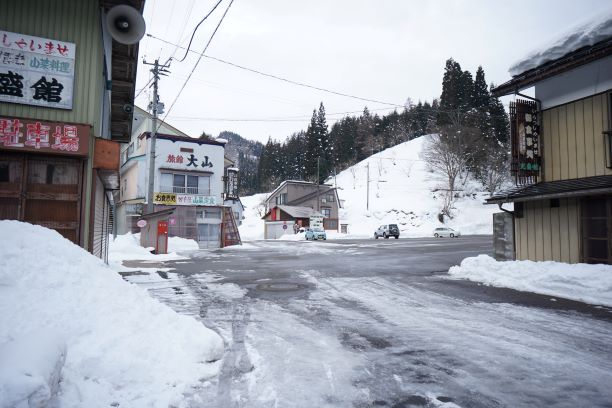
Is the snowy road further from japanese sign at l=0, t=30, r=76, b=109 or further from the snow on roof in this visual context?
the snow on roof

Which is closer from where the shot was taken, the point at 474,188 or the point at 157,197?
the point at 157,197

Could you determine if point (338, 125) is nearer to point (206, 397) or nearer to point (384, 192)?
point (384, 192)

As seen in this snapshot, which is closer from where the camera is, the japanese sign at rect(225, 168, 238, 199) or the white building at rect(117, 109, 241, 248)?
the white building at rect(117, 109, 241, 248)

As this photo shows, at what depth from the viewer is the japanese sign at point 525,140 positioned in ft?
37.4

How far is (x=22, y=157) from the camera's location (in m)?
7.16

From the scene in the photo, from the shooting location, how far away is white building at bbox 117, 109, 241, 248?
98.0 feet

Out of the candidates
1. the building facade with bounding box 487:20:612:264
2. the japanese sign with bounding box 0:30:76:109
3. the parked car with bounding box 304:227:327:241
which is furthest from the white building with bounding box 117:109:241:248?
the building facade with bounding box 487:20:612:264

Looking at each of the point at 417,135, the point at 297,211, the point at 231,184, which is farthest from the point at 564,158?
the point at 417,135

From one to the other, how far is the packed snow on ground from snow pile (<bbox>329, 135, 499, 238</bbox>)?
4602 cm

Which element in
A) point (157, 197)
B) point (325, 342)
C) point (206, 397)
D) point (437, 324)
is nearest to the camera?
point (206, 397)

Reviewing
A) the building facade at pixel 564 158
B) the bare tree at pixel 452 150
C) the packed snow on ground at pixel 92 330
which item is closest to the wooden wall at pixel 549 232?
the building facade at pixel 564 158

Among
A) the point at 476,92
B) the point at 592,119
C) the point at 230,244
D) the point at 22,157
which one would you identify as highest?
the point at 476,92

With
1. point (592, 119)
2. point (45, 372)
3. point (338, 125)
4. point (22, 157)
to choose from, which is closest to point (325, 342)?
point (45, 372)

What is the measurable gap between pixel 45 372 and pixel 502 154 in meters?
59.4
